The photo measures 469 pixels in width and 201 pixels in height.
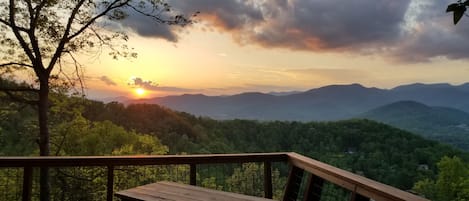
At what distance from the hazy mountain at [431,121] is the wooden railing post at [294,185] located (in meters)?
25.6

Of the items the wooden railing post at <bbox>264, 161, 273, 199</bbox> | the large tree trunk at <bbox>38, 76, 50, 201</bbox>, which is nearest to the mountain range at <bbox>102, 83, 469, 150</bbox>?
the large tree trunk at <bbox>38, 76, 50, 201</bbox>

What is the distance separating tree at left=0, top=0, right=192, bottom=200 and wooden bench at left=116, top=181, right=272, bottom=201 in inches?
256

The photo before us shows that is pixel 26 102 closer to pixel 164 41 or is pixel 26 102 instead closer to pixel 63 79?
pixel 63 79

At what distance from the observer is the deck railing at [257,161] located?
318 centimetres

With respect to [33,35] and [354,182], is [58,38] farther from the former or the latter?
[354,182]

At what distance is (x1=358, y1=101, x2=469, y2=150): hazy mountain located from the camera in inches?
1224

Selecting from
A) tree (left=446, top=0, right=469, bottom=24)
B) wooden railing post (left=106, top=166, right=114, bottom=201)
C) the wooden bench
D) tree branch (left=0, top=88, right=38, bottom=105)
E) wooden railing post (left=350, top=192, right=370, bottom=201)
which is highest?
tree (left=446, top=0, right=469, bottom=24)

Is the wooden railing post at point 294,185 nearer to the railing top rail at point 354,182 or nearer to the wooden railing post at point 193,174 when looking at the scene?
the railing top rail at point 354,182

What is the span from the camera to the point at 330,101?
117750 mm

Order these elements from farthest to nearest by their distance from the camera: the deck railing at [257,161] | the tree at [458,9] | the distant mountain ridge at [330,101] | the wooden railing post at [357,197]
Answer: the distant mountain ridge at [330,101]
the deck railing at [257,161]
the wooden railing post at [357,197]
the tree at [458,9]

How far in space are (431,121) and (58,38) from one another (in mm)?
43525

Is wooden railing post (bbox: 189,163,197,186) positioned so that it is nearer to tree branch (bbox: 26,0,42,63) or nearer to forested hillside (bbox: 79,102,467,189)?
tree branch (bbox: 26,0,42,63)

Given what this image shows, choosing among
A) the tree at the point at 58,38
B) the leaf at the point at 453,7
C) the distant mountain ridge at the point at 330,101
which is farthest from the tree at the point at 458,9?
the distant mountain ridge at the point at 330,101

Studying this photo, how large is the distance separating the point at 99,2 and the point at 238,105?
81201mm
